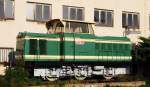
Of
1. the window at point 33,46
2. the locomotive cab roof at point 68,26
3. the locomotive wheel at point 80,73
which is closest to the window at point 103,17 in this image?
the locomotive cab roof at point 68,26

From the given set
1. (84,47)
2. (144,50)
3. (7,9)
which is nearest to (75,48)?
(84,47)

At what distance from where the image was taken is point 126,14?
1176 inches

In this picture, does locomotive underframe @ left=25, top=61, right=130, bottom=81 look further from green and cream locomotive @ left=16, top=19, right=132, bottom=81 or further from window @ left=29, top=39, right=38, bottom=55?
window @ left=29, top=39, right=38, bottom=55

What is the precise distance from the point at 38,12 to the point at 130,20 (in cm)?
773

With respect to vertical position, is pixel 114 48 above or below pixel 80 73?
above

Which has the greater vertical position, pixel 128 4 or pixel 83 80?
pixel 128 4

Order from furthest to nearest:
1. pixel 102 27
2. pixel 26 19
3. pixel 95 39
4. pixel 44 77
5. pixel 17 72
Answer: pixel 102 27 → pixel 26 19 → pixel 95 39 → pixel 44 77 → pixel 17 72

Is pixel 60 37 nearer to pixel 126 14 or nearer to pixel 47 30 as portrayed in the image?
pixel 47 30

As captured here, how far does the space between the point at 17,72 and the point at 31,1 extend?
699 cm

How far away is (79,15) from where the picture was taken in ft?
89.8

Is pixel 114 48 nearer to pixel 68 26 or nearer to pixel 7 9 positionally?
pixel 68 26

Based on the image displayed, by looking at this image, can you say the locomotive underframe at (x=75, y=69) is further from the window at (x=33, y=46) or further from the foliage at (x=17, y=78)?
the foliage at (x=17, y=78)

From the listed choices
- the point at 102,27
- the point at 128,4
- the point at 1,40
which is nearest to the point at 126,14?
the point at 128,4

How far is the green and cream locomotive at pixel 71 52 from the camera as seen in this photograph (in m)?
21.7
